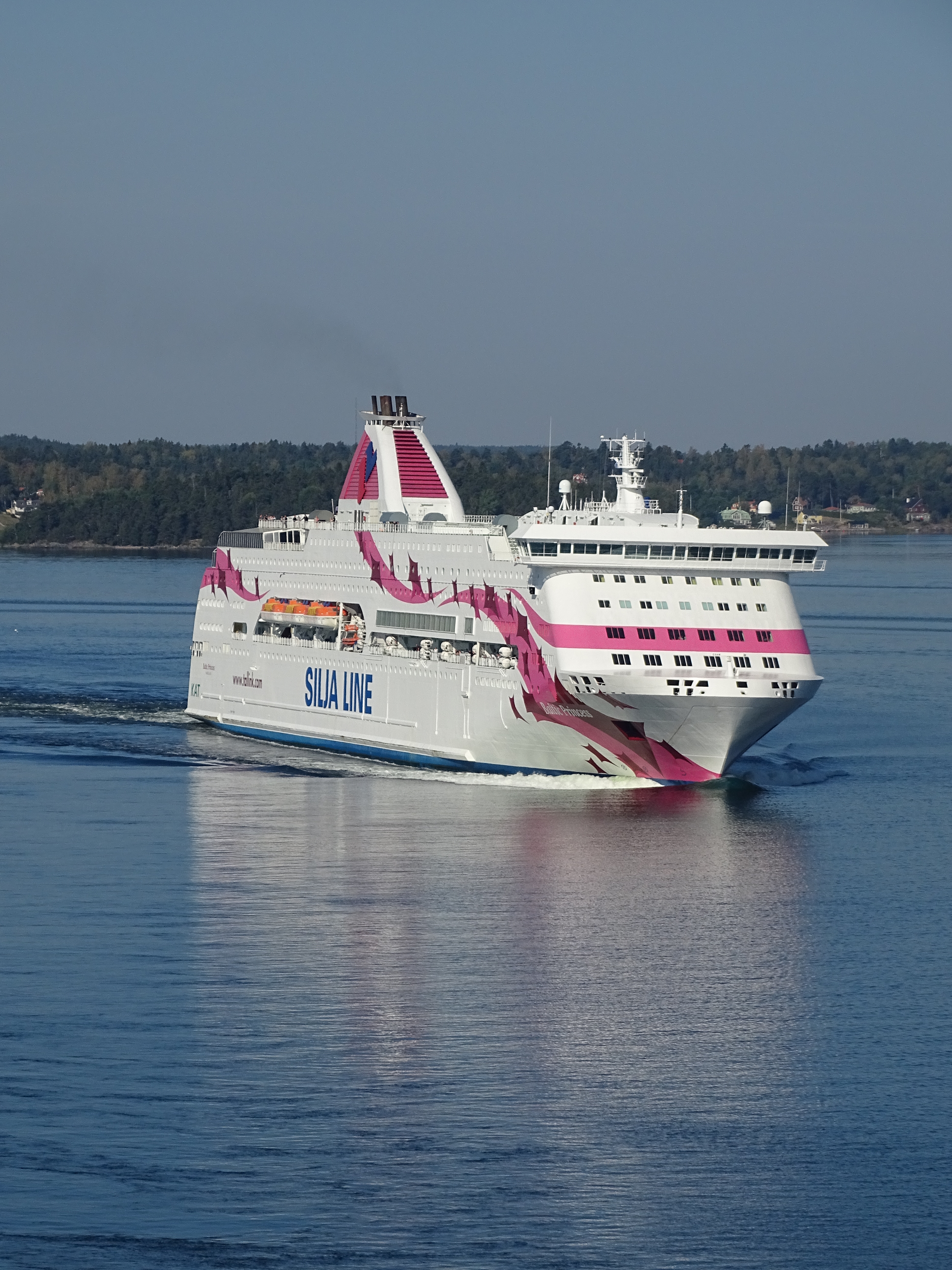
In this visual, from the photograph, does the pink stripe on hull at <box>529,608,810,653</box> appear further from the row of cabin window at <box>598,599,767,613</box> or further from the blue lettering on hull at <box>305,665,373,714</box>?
the blue lettering on hull at <box>305,665,373,714</box>

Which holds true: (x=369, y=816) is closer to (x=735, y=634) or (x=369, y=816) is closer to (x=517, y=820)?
(x=517, y=820)

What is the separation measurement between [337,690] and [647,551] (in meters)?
11.3

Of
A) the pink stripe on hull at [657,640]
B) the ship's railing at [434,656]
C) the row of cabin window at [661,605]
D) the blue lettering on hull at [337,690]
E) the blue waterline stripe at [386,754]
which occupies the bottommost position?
the blue waterline stripe at [386,754]

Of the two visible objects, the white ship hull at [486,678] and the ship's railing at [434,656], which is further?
the ship's railing at [434,656]

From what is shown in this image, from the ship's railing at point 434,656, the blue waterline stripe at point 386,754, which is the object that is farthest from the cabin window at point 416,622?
the blue waterline stripe at point 386,754

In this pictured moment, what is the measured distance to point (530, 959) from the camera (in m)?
28.6

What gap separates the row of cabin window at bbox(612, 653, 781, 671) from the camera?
39188mm

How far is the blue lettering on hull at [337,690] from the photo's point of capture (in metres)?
46.8

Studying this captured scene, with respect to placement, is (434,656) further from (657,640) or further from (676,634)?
(676,634)

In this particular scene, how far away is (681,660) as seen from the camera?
39.2 m

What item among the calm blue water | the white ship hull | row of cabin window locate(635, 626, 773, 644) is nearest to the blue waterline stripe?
the white ship hull

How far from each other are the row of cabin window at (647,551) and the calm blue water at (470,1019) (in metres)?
5.13

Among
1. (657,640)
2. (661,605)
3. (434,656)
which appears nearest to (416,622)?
(434,656)

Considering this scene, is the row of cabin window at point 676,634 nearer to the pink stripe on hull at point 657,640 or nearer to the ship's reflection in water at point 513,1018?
the pink stripe on hull at point 657,640
